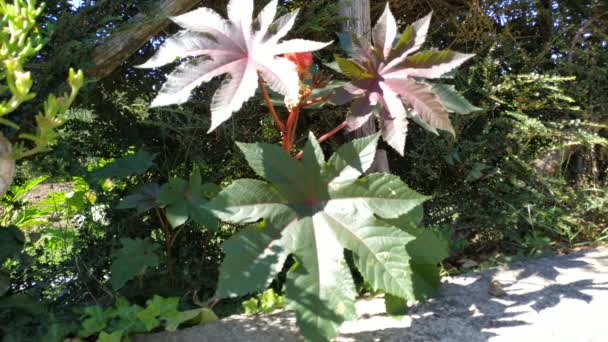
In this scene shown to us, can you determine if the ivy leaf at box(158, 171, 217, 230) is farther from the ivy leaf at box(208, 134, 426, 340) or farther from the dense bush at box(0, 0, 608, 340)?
the ivy leaf at box(208, 134, 426, 340)

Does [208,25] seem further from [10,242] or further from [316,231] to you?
[10,242]

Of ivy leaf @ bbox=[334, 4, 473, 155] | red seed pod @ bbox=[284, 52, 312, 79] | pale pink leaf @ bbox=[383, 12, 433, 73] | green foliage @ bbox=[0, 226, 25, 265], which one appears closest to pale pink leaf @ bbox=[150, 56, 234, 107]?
red seed pod @ bbox=[284, 52, 312, 79]

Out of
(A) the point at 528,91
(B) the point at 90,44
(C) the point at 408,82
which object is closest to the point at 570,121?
(A) the point at 528,91

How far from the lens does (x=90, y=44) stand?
1.75 m

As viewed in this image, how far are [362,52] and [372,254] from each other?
650 mm

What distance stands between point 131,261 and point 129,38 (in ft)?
2.85

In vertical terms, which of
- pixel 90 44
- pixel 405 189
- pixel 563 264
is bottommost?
pixel 563 264

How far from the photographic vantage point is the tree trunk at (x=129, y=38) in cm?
187

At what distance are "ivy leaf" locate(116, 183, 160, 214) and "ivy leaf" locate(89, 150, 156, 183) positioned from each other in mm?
78

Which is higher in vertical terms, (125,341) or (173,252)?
(173,252)

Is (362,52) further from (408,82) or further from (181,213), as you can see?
(181,213)

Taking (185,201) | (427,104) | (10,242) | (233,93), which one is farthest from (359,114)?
(10,242)

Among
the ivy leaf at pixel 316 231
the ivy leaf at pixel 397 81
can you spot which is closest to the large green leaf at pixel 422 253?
the ivy leaf at pixel 316 231

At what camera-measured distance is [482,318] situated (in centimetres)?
170
